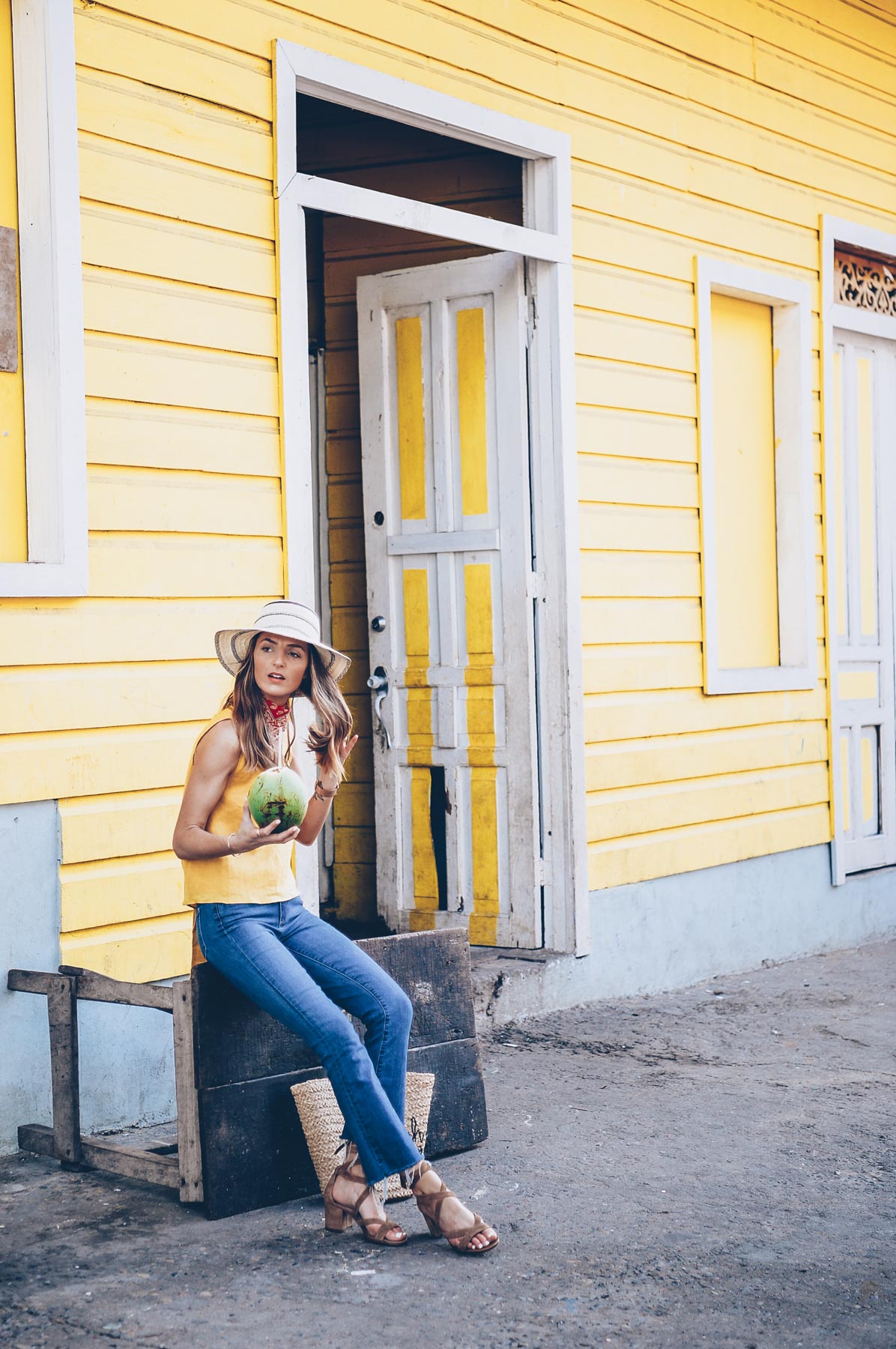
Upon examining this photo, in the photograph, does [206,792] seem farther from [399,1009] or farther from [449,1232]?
[449,1232]

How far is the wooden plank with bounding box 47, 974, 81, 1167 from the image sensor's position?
14.3 feet

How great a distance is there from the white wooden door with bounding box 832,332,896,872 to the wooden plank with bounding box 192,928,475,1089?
13.5 ft

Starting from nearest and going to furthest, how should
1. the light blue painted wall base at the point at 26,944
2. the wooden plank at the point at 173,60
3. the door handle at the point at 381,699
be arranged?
the light blue painted wall base at the point at 26,944, the wooden plank at the point at 173,60, the door handle at the point at 381,699

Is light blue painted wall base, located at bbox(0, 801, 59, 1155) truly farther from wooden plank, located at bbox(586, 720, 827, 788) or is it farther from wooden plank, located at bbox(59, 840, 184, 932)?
wooden plank, located at bbox(586, 720, 827, 788)

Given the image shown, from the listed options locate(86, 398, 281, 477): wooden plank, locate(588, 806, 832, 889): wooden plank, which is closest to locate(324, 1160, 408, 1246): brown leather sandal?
locate(86, 398, 281, 477): wooden plank

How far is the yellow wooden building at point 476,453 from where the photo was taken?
4.67m

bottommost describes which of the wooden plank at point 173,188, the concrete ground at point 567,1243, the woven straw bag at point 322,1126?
the concrete ground at point 567,1243

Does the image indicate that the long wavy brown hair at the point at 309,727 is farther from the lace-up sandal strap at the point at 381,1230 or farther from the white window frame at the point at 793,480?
the white window frame at the point at 793,480

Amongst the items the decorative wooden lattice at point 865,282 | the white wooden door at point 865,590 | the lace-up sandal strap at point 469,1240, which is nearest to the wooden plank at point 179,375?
the lace-up sandal strap at point 469,1240

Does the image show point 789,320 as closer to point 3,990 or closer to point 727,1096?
point 727,1096

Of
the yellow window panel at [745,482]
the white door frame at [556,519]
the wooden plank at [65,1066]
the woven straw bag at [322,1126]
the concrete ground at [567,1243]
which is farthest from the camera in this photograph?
the yellow window panel at [745,482]

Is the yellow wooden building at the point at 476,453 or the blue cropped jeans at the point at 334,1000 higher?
the yellow wooden building at the point at 476,453

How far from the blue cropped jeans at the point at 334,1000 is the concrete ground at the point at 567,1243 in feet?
0.96

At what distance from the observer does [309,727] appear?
411 cm
